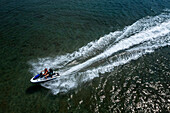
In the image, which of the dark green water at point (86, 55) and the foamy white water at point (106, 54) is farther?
the foamy white water at point (106, 54)

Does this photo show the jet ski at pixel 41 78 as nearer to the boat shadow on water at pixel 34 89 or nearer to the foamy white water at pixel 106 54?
the foamy white water at pixel 106 54

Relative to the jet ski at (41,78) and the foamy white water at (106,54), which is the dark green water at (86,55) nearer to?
the foamy white water at (106,54)

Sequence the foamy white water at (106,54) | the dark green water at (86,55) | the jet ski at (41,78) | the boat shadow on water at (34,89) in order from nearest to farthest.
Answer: the dark green water at (86,55)
the boat shadow on water at (34,89)
the jet ski at (41,78)
the foamy white water at (106,54)

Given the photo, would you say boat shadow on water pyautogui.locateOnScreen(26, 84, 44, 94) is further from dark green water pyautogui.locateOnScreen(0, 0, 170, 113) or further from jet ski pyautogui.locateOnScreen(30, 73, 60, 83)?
jet ski pyautogui.locateOnScreen(30, 73, 60, 83)

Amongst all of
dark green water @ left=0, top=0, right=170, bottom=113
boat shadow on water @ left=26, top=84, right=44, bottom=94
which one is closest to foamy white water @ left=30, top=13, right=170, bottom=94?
dark green water @ left=0, top=0, right=170, bottom=113

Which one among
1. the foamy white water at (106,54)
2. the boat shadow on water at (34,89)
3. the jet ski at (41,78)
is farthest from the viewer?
the foamy white water at (106,54)

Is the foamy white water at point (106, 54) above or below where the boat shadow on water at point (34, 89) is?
above

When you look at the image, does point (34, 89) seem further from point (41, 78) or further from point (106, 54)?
point (106, 54)

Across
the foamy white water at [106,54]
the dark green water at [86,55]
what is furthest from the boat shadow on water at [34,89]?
the foamy white water at [106,54]
